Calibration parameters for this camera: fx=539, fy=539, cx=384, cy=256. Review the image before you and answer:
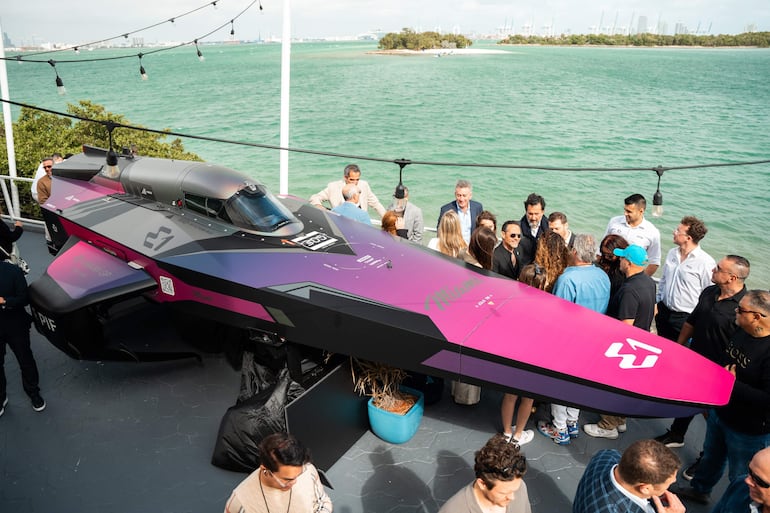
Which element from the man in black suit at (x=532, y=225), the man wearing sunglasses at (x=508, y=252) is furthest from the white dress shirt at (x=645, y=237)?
the man wearing sunglasses at (x=508, y=252)

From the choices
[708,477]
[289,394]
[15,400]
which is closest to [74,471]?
[15,400]

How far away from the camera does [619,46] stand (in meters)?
175

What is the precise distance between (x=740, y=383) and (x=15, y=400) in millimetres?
6386

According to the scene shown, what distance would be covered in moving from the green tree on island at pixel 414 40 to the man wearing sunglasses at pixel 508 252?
446 feet

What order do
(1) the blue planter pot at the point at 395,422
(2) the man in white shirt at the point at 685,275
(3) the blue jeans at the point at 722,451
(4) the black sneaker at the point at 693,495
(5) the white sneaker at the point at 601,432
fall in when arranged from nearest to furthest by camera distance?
(3) the blue jeans at the point at 722,451 < (4) the black sneaker at the point at 693,495 < (1) the blue planter pot at the point at 395,422 < (5) the white sneaker at the point at 601,432 < (2) the man in white shirt at the point at 685,275

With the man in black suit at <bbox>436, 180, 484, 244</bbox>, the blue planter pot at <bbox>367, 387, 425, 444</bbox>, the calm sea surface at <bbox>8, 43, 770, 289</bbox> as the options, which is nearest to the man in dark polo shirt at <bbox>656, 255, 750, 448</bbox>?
the blue planter pot at <bbox>367, 387, 425, 444</bbox>

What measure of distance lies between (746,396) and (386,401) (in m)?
2.71

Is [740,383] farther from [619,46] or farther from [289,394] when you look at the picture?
[619,46]

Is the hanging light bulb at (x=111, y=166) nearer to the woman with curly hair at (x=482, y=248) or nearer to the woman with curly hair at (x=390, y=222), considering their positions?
the woman with curly hair at (x=390, y=222)

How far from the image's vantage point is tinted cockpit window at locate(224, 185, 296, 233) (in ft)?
17.4

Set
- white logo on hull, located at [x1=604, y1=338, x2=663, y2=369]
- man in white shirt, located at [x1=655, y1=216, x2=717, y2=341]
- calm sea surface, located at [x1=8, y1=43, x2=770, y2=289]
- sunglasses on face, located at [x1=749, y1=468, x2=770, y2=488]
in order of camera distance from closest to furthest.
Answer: sunglasses on face, located at [x1=749, y1=468, x2=770, y2=488]
white logo on hull, located at [x1=604, y1=338, x2=663, y2=369]
man in white shirt, located at [x1=655, y1=216, x2=717, y2=341]
calm sea surface, located at [x1=8, y1=43, x2=770, y2=289]

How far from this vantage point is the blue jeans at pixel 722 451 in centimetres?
→ 372

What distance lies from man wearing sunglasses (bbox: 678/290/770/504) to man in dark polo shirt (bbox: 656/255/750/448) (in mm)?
222

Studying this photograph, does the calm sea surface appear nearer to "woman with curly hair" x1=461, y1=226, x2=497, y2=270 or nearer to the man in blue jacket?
"woman with curly hair" x1=461, y1=226, x2=497, y2=270
